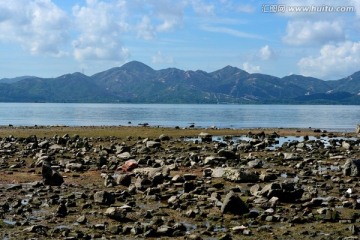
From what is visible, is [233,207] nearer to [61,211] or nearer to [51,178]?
[61,211]

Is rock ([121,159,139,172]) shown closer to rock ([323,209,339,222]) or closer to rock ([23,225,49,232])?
rock ([23,225,49,232])

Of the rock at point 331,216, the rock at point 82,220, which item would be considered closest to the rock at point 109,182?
the rock at point 82,220

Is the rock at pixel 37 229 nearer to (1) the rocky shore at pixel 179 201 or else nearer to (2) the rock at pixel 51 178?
(1) the rocky shore at pixel 179 201

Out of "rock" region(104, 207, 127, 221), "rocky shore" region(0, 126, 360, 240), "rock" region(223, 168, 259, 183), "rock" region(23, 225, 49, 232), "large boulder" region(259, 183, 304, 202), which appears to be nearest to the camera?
"rock" region(23, 225, 49, 232)

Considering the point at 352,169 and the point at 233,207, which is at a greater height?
the point at 352,169

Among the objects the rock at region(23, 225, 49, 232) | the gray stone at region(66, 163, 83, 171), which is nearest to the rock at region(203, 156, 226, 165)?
the gray stone at region(66, 163, 83, 171)

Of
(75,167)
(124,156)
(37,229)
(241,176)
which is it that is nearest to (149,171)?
(241,176)

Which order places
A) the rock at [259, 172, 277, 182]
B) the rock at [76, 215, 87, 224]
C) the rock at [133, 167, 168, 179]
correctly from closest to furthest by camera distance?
the rock at [76, 215, 87, 224], the rock at [133, 167, 168, 179], the rock at [259, 172, 277, 182]

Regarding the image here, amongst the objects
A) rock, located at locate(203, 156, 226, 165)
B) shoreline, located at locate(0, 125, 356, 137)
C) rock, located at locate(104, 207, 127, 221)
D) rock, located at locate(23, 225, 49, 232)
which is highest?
shoreline, located at locate(0, 125, 356, 137)

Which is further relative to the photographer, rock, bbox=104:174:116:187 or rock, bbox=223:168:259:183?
rock, bbox=223:168:259:183

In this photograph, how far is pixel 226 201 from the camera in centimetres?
1872

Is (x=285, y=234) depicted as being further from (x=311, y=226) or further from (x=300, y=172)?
(x=300, y=172)

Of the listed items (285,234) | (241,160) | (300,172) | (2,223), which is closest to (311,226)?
(285,234)

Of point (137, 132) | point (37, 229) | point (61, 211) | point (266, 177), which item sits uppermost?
point (137, 132)
